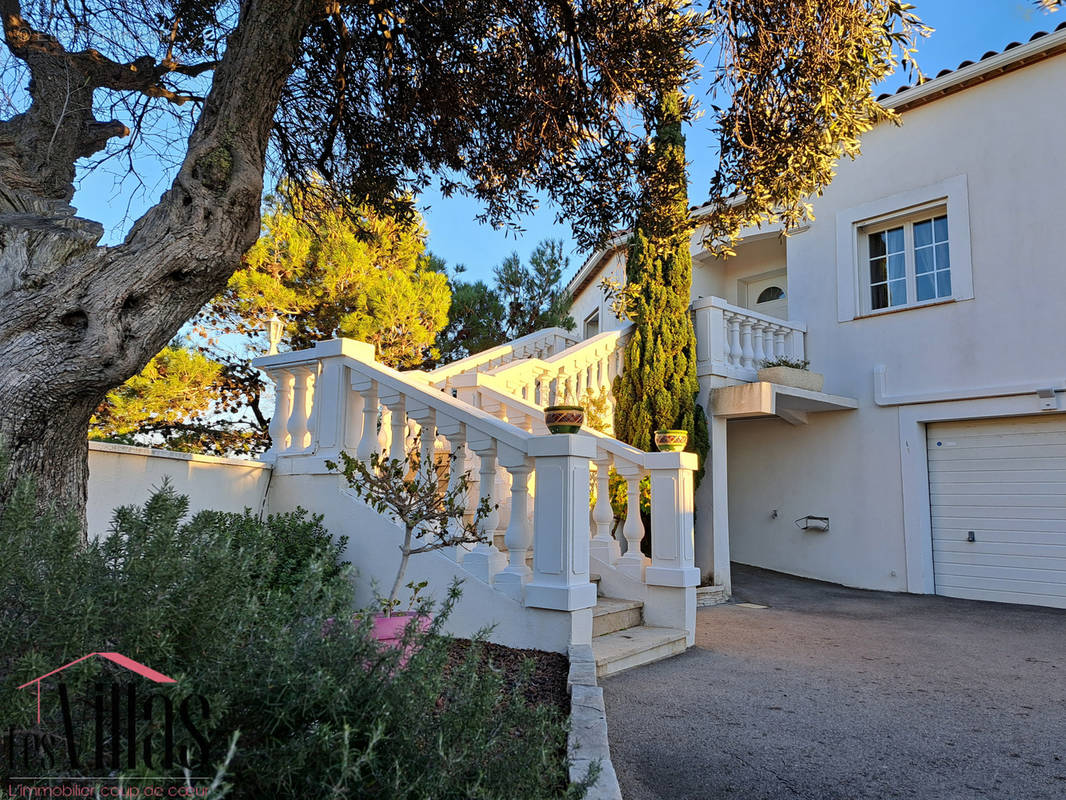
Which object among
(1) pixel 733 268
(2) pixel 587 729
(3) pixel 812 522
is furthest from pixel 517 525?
(1) pixel 733 268

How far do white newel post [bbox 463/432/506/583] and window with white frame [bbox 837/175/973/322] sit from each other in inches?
275

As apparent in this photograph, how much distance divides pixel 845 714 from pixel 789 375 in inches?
218

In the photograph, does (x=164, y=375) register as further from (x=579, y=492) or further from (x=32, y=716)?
(x=32, y=716)

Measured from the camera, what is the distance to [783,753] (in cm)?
311

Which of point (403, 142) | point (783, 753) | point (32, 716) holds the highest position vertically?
point (403, 142)

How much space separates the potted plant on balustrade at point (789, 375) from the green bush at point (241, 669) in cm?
761

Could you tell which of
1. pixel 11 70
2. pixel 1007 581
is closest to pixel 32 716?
pixel 11 70

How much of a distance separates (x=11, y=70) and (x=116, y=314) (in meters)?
2.40

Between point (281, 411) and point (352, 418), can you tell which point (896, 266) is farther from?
point (281, 411)

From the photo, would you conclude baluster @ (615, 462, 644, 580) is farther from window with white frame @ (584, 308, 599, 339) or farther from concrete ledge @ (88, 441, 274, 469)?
window with white frame @ (584, 308, 599, 339)

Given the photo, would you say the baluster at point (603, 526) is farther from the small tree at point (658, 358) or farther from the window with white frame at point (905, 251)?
the window with white frame at point (905, 251)

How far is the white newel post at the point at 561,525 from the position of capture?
4055 mm

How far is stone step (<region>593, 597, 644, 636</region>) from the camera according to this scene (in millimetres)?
4867

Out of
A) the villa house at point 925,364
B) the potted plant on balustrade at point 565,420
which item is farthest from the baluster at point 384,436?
the villa house at point 925,364
